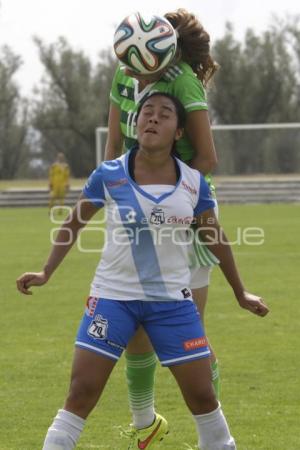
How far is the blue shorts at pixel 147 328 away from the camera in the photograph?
16.1 ft

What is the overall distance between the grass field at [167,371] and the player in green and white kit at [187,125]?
21.8 inches

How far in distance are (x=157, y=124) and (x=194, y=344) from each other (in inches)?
40.7

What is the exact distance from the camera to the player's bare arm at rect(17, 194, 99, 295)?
4984 millimetres

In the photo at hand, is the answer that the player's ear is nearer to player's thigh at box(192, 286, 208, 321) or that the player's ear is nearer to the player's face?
the player's face

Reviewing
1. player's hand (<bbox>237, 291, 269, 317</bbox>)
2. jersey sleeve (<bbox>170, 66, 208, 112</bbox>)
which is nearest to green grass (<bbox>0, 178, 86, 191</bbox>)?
jersey sleeve (<bbox>170, 66, 208, 112</bbox>)

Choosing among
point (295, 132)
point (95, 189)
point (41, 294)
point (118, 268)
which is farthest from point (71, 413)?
point (295, 132)

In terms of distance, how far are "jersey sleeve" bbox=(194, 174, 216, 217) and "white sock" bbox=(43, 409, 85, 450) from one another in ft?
3.68

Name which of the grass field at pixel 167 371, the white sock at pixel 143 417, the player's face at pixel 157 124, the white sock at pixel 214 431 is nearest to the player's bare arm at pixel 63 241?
the player's face at pixel 157 124

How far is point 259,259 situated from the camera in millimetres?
17469

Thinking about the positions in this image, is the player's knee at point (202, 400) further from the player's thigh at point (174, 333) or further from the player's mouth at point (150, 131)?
the player's mouth at point (150, 131)

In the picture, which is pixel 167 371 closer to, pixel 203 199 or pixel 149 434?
pixel 149 434

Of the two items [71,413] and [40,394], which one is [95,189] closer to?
[71,413]

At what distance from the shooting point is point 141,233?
4.91 m

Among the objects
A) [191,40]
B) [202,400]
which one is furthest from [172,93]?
[202,400]
